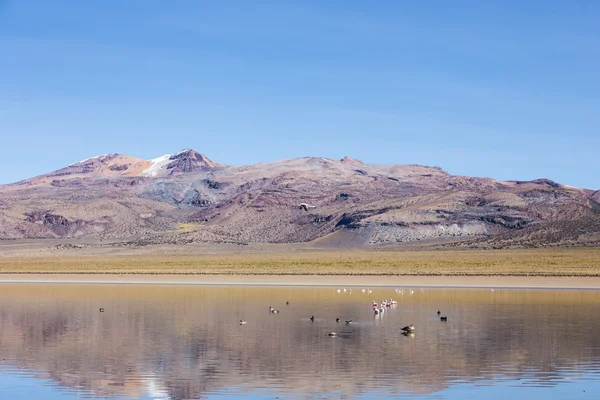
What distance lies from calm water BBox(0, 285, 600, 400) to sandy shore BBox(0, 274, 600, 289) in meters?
16.0

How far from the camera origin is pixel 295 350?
93.2ft

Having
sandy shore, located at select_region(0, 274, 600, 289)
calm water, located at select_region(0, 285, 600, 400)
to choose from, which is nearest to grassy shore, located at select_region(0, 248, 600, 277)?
sandy shore, located at select_region(0, 274, 600, 289)

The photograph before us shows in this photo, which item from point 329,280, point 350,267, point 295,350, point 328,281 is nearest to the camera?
point 295,350

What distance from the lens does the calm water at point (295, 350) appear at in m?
21.5

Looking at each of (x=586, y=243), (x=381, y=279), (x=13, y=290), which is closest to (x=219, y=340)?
(x=13, y=290)

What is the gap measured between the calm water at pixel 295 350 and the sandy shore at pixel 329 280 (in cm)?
1600

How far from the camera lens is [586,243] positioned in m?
130

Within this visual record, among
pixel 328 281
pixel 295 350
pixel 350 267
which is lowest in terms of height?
pixel 295 350

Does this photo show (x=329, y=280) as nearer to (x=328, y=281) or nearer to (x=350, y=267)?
(x=328, y=281)

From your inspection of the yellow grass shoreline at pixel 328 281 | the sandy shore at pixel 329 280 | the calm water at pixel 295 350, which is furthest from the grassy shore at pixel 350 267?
the calm water at pixel 295 350

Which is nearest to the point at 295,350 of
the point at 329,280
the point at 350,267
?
the point at 329,280

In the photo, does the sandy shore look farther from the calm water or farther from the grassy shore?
the calm water

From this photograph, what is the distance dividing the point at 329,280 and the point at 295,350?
4168 cm

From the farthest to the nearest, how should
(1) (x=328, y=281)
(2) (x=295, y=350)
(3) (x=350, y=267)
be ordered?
(3) (x=350, y=267) < (1) (x=328, y=281) < (2) (x=295, y=350)
